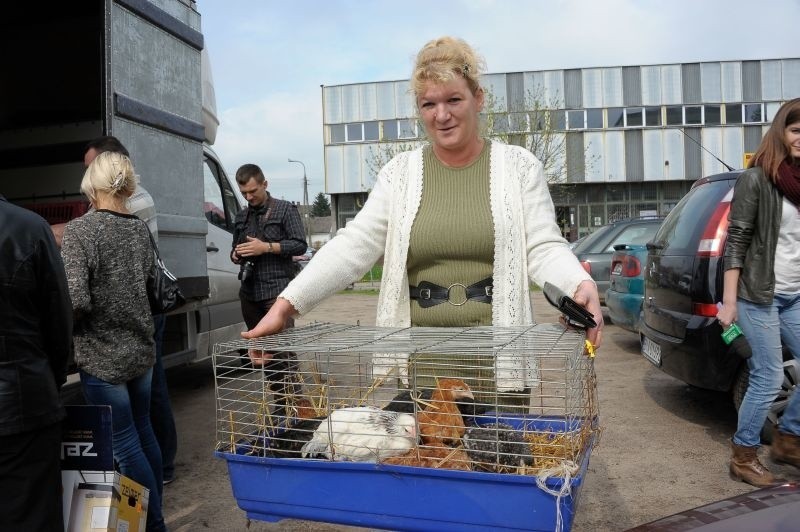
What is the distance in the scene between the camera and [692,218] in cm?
497

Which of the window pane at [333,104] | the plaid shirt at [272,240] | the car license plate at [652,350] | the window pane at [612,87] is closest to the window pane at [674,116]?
the window pane at [612,87]

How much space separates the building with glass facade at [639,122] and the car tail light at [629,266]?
23026 millimetres

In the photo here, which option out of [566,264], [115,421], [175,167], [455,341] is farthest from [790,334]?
[175,167]

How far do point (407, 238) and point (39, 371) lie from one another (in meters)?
1.46

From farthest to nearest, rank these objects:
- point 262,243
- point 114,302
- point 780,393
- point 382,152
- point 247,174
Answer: point 382,152 → point 247,174 → point 262,243 → point 780,393 → point 114,302

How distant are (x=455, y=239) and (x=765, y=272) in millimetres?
2499

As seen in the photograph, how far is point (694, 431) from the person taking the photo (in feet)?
16.3

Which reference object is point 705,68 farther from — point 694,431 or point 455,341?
point 455,341

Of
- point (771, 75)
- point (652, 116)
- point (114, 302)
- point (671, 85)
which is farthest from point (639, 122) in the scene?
point (114, 302)

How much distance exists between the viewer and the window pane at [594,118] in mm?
31656

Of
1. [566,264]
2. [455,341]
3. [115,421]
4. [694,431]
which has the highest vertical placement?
[566,264]

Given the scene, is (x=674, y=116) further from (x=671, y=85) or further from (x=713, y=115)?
(x=713, y=115)

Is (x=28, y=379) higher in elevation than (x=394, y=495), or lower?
higher

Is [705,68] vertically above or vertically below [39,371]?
above
